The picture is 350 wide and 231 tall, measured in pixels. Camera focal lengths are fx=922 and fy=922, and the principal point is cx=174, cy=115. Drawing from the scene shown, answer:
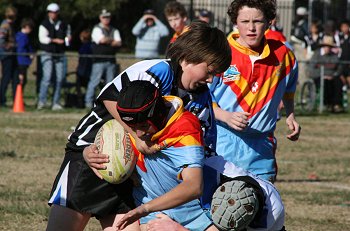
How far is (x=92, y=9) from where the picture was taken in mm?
35125

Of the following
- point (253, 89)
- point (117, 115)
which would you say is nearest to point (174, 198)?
point (117, 115)

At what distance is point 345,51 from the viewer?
2247 centimetres

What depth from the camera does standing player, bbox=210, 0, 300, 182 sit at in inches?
268

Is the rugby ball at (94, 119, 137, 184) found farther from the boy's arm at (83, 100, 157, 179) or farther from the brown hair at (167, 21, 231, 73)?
the brown hair at (167, 21, 231, 73)

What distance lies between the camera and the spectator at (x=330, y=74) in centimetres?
2019

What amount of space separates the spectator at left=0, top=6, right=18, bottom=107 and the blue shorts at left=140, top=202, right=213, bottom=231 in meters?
14.2

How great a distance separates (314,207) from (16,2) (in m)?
26.5

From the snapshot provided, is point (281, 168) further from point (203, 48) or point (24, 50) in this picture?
point (24, 50)

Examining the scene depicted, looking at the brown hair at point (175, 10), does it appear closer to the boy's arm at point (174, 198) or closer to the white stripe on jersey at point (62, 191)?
the white stripe on jersey at point (62, 191)

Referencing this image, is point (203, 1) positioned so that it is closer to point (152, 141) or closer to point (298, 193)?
point (298, 193)

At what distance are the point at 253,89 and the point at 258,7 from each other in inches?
24.1

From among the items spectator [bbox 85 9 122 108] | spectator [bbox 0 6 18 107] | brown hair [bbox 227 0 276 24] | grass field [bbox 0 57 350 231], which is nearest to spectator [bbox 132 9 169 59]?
spectator [bbox 85 9 122 108]

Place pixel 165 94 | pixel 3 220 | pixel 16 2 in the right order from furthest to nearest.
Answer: pixel 16 2
pixel 3 220
pixel 165 94

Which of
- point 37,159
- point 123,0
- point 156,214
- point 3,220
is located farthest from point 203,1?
point 156,214
